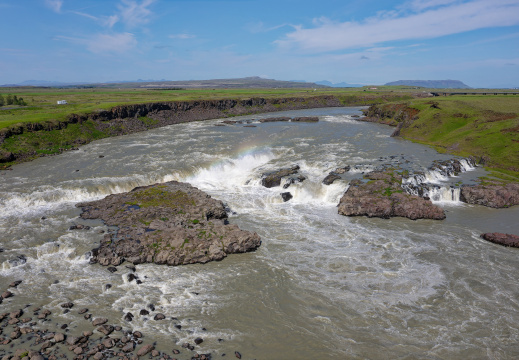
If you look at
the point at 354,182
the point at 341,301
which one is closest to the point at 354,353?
the point at 341,301

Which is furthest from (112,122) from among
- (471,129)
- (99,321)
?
(471,129)

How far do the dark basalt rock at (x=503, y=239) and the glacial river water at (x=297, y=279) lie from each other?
1.00 meters

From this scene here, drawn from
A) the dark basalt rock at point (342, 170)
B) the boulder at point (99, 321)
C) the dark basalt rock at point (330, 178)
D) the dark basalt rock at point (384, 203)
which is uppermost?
the dark basalt rock at point (342, 170)

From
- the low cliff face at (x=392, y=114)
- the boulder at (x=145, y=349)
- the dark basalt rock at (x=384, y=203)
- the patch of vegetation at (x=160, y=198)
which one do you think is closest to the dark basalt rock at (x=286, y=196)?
the dark basalt rock at (x=384, y=203)

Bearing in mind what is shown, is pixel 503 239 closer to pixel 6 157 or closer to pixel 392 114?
pixel 6 157

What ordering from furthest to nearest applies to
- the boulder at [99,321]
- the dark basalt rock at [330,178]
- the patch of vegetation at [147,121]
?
1. the patch of vegetation at [147,121]
2. the dark basalt rock at [330,178]
3. the boulder at [99,321]

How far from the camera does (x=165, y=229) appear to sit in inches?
1043

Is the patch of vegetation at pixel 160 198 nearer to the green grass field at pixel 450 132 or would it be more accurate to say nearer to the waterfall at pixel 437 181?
the waterfall at pixel 437 181

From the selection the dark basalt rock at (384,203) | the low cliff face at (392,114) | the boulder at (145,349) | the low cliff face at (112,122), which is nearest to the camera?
the boulder at (145,349)

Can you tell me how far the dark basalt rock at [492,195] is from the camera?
3412 centimetres

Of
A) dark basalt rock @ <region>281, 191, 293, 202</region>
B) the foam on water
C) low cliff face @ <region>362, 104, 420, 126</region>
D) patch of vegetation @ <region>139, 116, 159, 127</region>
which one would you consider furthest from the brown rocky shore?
low cliff face @ <region>362, 104, 420, 126</region>

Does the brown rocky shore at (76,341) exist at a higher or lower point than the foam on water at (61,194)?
lower

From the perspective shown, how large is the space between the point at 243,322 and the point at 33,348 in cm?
1065

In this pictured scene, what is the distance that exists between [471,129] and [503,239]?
137ft
